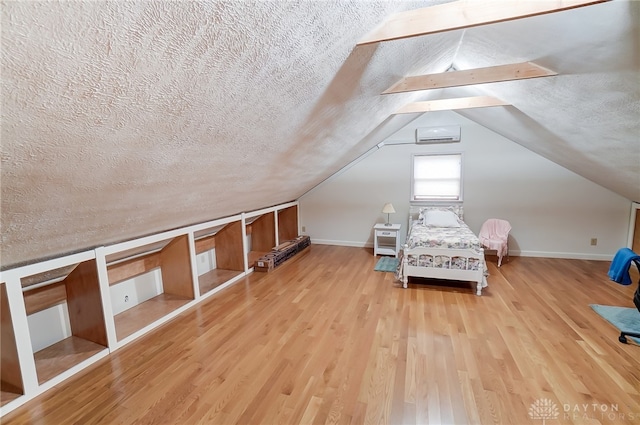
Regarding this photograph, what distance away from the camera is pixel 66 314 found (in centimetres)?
247

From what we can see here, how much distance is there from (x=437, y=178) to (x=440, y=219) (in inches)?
36.8

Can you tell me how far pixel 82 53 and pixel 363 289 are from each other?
126 inches

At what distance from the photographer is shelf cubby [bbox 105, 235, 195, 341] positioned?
2.74 meters

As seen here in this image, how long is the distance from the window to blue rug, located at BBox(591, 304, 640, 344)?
232 centimetres

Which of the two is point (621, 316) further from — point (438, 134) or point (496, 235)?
point (438, 134)

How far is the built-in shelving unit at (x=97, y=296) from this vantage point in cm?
178

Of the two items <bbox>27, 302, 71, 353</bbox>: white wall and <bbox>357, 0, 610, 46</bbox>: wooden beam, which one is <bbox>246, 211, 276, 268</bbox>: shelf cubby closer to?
<bbox>27, 302, 71, 353</bbox>: white wall

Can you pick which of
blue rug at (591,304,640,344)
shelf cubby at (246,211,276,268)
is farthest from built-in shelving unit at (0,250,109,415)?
blue rug at (591,304,640,344)

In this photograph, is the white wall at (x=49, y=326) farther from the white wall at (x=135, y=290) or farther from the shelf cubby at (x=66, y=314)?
the white wall at (x=135, y=290)

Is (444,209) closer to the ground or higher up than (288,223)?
higher up

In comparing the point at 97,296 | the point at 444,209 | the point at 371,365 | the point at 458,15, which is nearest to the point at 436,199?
the point at 444,209

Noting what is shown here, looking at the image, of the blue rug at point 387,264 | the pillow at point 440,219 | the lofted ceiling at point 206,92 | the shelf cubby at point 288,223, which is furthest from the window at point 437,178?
the shelf cubby at point 288,223

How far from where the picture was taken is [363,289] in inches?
135

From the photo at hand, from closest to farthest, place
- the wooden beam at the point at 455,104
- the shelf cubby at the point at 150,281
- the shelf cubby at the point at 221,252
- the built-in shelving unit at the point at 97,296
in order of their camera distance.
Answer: the built-in shelving unit at the point at 97,296 < the shelf cubby at the point at 150,281 < the wooden beam at the point at 455,104 < the shelf cubby at the point at 221,252
